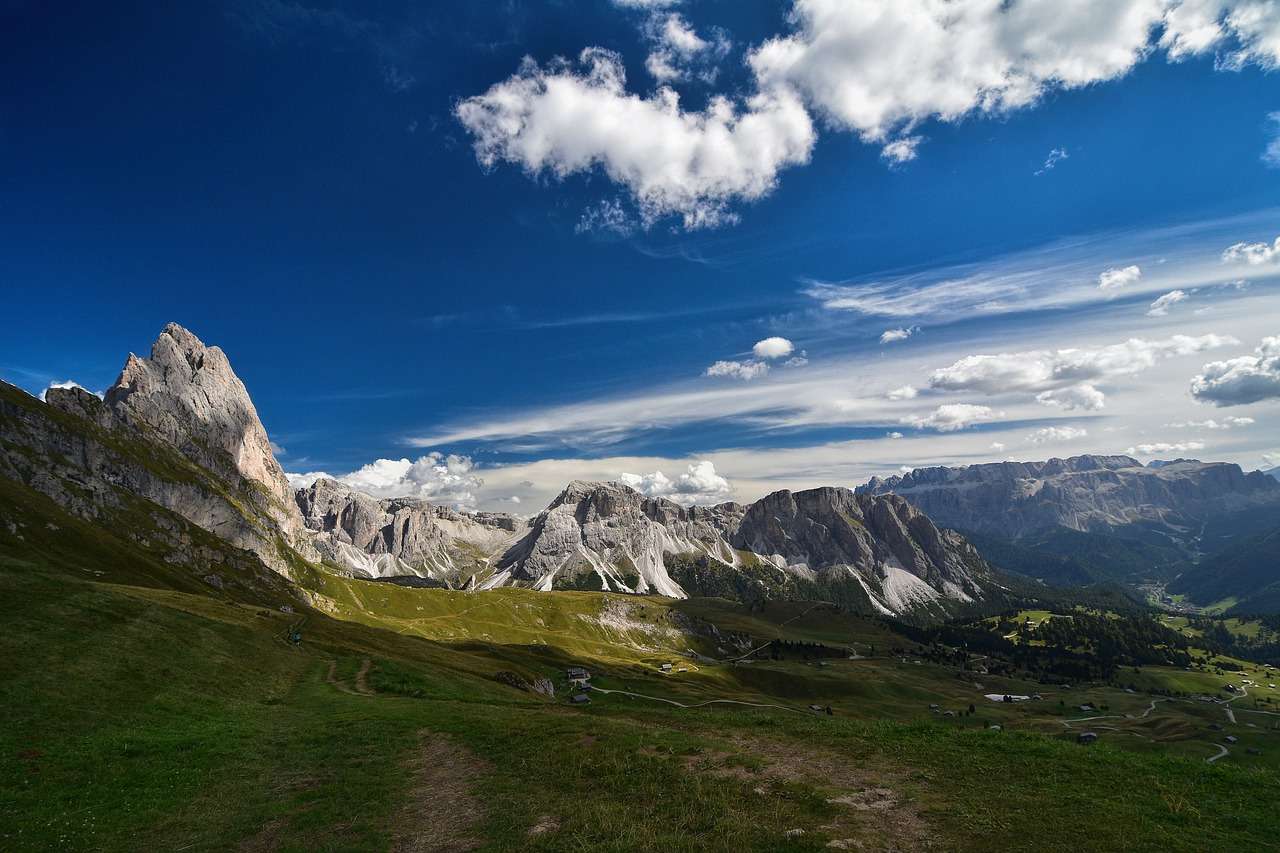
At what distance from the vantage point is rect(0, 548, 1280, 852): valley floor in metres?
18.0

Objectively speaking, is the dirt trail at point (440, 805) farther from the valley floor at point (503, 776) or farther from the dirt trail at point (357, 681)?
the dirt trail at point (357, 681)

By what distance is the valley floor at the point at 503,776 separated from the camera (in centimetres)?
1797

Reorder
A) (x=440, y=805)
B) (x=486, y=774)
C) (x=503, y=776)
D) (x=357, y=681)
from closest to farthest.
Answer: (x=440, y=805) → (x=503, y=776) → (x=486, y=774) → (x=357, y=681)

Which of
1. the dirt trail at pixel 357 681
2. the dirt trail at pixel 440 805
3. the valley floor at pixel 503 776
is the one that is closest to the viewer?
the valley floor at pixel 503 776

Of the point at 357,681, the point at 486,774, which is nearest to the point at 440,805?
the point at 486,774

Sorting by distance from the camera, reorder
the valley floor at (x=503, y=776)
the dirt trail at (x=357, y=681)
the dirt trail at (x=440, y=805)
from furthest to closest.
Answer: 1. the dirt trail at (x=357, y=681)
2. the dirt trail at (x=440, y=805)
3. the valley floor at (x=503, y=776)

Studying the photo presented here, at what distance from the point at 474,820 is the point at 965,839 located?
16964 mm

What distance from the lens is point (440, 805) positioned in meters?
23.7

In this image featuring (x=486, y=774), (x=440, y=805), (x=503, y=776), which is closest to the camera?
(x=440, y=805)

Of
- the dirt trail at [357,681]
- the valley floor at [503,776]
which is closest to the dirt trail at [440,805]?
the valley floor at [503,776]

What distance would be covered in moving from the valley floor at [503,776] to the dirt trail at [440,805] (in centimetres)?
14

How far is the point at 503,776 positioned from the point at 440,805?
347 cm

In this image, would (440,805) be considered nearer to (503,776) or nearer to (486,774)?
(503,776)

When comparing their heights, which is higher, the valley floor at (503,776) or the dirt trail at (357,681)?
the valley floor at (503,776)
